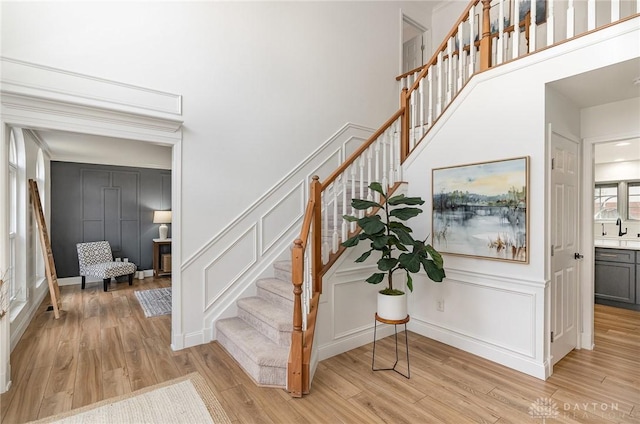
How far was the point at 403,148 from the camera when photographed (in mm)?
3938

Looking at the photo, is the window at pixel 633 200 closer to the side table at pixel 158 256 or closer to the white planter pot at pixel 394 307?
the white planter pot at pixel 394 307

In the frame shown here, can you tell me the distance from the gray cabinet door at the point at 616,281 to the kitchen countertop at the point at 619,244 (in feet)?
0.80

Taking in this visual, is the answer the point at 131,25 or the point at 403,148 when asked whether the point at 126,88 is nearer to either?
the point at 131,25

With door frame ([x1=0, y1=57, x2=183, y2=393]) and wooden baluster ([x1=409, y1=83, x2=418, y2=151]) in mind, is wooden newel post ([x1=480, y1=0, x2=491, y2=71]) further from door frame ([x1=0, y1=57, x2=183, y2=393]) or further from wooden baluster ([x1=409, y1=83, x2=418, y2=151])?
door frame ([x1=0, y1=57, x2=183, y2=393])

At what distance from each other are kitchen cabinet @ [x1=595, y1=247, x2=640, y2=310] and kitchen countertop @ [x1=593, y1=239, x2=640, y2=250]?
58 mm

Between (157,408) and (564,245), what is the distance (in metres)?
3.92

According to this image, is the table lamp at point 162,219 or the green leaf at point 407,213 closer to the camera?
the green leaf at point 407,213

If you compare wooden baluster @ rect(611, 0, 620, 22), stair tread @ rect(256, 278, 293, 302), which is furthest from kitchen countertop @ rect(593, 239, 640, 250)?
stair tread @ rect(256, 278, 293, 302)

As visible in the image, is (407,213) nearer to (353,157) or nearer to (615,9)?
(353,157)

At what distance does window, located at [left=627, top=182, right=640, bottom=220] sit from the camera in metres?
5.02

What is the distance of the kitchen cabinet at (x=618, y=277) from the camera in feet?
14.5

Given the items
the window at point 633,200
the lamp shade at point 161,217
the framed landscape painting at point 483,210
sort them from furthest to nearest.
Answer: the lamp shade at point 161,217 → the window at point 633,200 → the framed landscape painting at point 483,210

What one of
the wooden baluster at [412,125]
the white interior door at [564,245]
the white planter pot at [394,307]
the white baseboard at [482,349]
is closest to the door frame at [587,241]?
the white interior door at [564,245]

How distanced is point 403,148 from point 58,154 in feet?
20.3
